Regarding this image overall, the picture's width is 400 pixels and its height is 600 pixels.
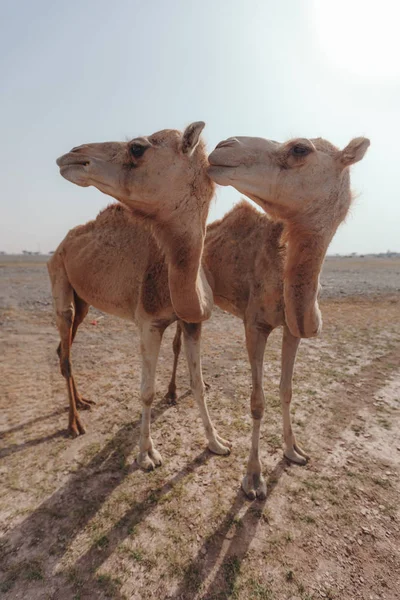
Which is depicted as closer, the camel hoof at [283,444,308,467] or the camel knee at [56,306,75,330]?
the camel hoof at [283,444,308,467]

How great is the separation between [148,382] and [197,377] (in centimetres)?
67

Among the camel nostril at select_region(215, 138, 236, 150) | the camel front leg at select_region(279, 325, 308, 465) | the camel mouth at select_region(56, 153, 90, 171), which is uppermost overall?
the camel nostril at select_region(215, 138, 236, 150)

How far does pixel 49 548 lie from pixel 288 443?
2.61 metres

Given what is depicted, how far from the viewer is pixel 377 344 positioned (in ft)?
25.1

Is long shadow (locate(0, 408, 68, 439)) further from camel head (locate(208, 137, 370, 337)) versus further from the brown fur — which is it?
camel head (locate(208, 137, 370, 337))

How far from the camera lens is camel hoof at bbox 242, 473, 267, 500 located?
126 inches

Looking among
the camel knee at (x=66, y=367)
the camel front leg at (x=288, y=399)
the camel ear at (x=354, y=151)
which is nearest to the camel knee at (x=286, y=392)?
the camel front leg at (x=288, y=399)

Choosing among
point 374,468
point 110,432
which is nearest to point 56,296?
point 110,432

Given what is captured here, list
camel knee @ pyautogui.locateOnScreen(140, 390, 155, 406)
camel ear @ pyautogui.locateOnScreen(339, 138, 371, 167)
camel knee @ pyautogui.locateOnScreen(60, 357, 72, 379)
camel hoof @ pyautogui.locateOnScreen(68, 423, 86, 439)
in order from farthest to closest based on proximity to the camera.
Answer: camel knee @ pyautogui.locateOnScreen(60, 357, 72, 379), camel hoof @ pyautogui.locateOnScreen(68, 423, 86, 439), camel knee @ pyautogui.locateOnScreen(140, 390, 155, 406), camel ear @ pyautogui.locateOnScreen(339, 138, 371, 167)

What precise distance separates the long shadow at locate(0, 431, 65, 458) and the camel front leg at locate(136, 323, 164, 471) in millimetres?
1335

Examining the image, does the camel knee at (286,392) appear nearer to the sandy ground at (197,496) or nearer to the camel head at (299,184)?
the sandy ground at (197,496)

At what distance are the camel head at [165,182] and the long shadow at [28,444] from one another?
3.00 meters

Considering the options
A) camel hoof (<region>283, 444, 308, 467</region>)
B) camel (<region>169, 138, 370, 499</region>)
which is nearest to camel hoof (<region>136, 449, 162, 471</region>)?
camel hoof (<region>283, 444, 308, 467</region>)

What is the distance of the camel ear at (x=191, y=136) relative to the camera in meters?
2.39
